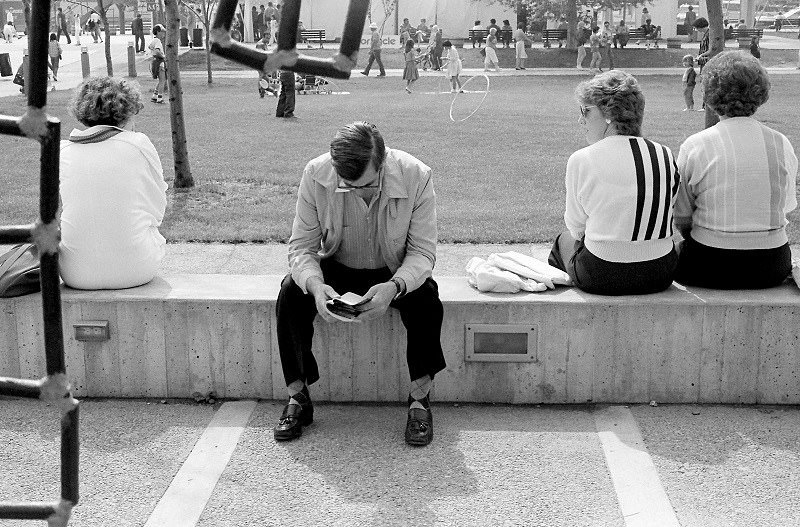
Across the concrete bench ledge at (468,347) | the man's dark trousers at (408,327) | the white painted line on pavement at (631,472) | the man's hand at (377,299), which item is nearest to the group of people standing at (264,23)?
the concrete bench ledge at (468,347)

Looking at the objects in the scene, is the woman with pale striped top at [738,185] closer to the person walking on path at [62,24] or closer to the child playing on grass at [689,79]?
the child playing on grass at [689,79]

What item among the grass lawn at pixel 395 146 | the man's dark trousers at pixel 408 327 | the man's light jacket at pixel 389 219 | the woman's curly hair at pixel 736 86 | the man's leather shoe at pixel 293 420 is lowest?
the man's leather shoe at pixel 293 420

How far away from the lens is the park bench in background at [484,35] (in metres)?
49.8

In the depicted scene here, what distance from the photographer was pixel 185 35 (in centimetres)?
5072

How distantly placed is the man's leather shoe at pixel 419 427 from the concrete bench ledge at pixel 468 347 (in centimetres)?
42

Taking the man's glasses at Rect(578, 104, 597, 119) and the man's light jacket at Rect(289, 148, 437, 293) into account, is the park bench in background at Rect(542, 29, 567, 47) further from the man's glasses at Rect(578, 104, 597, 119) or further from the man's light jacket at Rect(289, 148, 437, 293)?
the man's light jacket at Rect(289, 148, 437, 293)

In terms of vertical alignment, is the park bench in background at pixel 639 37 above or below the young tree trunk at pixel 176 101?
above

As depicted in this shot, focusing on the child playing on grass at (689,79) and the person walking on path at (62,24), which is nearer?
the child playing on grass at (689,79)

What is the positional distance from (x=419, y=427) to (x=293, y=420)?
55 centimetres

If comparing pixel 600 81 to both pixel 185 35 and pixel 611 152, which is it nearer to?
pixel 611 152

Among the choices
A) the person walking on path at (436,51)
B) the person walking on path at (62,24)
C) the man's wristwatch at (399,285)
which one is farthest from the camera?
the person walking on path at (62,24)

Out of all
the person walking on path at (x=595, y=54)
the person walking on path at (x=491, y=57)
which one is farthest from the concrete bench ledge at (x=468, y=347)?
the person walking on path at (x=595, y=54)

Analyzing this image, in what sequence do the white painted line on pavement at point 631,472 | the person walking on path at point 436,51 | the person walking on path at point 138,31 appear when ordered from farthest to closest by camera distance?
the person walking on path at point 138,31
the person walking on path at point 436,51
the white painted line on pavement at point 631,472

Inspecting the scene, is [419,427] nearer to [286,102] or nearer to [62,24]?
Answer: [286,102]
